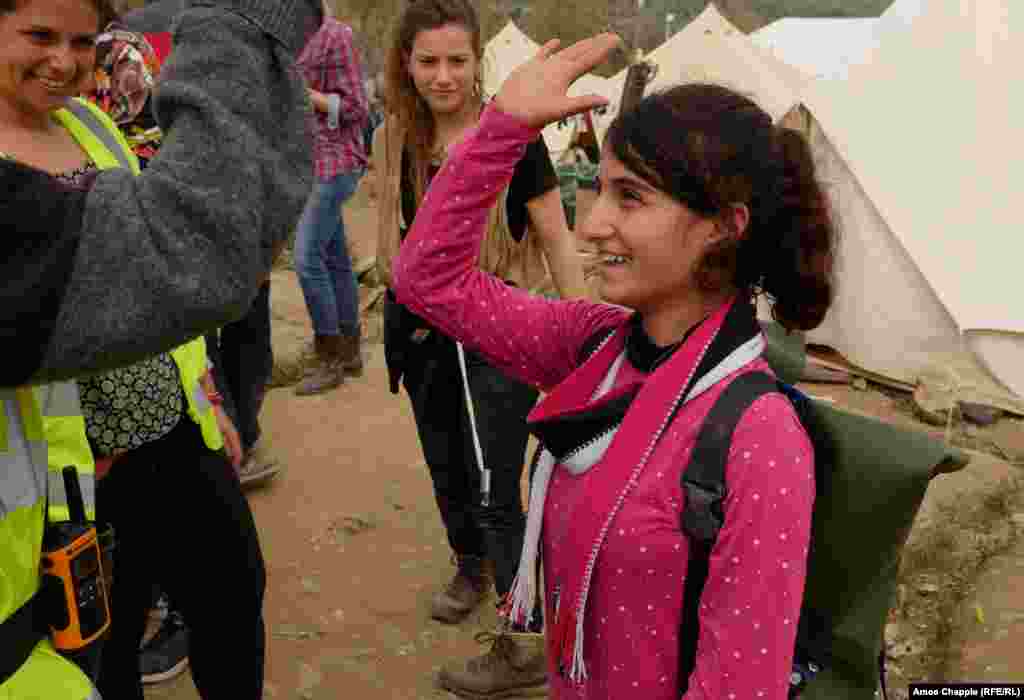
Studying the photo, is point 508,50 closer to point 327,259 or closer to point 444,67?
point 327,259

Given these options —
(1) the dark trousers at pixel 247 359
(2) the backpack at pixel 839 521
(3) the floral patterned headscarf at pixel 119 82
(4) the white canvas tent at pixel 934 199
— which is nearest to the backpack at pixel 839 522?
(2) the backpack at pixel 839 521

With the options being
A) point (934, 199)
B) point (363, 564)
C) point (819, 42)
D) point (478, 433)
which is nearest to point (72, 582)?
point (478, 433)

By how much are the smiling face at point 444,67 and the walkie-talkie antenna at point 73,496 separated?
5.55 ft

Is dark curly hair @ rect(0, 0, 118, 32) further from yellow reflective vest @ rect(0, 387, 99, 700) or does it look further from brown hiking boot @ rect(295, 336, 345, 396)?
brown hiking boot @ rect(295, 336, 345, 396)

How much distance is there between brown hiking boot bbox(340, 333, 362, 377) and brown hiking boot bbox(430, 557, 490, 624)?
A: 2.44 m

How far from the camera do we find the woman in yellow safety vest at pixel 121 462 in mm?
1247

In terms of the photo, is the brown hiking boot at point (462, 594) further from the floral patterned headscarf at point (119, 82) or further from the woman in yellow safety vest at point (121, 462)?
the floral patterned headscarf at point (119, 82)

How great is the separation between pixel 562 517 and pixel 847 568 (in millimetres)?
436

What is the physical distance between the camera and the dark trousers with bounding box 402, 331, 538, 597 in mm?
2680

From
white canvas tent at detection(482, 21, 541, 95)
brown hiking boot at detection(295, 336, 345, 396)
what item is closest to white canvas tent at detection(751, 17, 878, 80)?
brown hiking boot at detection(295, 336, 345, 396)

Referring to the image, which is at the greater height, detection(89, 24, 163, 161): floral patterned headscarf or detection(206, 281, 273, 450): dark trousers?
detection(89, 24, 163, 161): floral patterned headscarf

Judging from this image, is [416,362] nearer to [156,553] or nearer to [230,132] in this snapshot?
[156,553]

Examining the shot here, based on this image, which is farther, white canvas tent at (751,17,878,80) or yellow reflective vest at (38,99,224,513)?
white canvas tent at (751,17,878,80)

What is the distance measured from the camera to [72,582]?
1311mm
